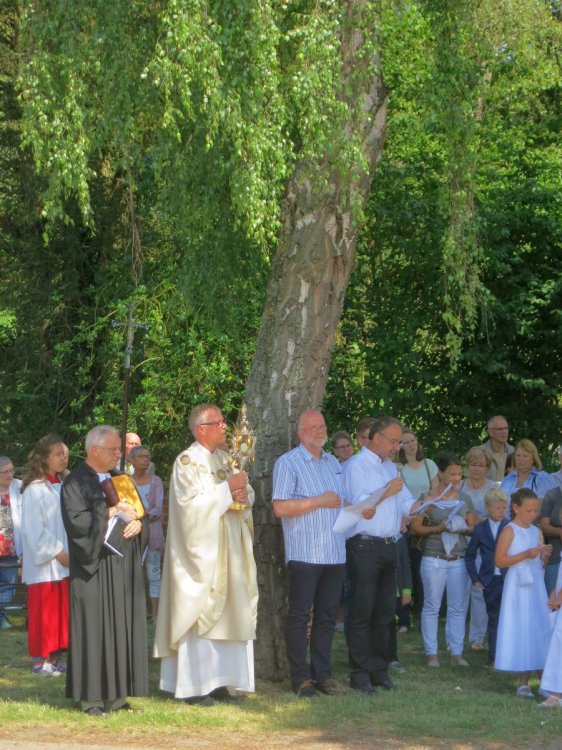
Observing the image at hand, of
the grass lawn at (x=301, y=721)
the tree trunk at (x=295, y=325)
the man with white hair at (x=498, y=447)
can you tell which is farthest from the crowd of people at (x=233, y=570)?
the man with white hair at (x=498, y=447)

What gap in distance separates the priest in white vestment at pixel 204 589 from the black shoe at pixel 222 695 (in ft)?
0.07

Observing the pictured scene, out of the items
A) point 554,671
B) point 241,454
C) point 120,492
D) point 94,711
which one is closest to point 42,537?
point 120,492

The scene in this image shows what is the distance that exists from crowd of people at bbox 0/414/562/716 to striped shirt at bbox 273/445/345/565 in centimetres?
1

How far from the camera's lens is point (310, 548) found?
9031 mm

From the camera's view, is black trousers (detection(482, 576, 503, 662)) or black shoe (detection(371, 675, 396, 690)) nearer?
black shoe (detection(371, 675, 396, 690))

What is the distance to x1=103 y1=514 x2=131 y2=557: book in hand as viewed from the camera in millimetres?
8398

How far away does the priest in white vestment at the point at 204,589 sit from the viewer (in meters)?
8.77

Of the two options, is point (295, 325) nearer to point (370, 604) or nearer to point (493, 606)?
point (370, 604)

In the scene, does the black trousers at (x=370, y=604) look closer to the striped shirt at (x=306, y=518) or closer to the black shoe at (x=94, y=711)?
the striped shirt at (x=306, y=518)

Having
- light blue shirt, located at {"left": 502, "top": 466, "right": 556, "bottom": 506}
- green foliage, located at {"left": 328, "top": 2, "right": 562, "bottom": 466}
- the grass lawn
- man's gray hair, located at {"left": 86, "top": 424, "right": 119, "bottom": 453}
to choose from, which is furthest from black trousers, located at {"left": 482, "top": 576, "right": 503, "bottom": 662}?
green foliage, located at {"left": 328, "top": 2, "right": 562, "bottom": 466}

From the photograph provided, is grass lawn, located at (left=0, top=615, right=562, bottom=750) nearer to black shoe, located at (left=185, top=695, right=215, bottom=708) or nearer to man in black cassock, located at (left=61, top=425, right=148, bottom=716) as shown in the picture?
black shoe, located at (left=185, top=695, right=215, bottom=708)

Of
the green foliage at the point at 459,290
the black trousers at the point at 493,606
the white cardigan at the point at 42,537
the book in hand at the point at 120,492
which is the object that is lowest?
the black trousers at the point at 493,606

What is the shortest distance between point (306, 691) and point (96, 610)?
175 cm

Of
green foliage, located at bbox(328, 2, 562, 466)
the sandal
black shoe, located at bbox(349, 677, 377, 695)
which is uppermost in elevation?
green foliage, located at bbox(328, 2, 562, 466)
